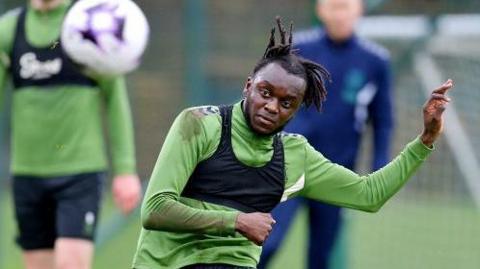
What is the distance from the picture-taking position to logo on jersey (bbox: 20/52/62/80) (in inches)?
311

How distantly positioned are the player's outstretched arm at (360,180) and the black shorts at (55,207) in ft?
6.93

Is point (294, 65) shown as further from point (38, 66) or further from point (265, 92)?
point (38, 66)

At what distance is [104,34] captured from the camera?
7.45 meters

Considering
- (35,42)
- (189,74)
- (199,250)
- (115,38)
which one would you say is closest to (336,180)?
(199,250)

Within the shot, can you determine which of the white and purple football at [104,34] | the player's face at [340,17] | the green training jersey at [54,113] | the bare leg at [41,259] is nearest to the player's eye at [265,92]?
the white and purple football at [104,34]

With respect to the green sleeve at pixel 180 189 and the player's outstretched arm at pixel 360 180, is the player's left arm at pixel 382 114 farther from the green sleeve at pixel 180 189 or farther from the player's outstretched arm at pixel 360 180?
the green sleeve at pixel 180 189

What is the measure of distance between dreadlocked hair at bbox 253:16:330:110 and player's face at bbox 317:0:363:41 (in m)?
3.03

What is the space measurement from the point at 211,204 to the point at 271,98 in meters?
0.48

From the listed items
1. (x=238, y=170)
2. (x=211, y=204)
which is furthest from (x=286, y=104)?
(x=211, y=204)

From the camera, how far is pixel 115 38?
295 inches

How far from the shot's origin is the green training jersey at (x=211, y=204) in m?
5.55

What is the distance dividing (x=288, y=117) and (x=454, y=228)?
5386 millimetres

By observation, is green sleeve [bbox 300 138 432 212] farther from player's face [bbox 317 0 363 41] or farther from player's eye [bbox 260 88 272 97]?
player's face [bbox 317 0 363 41]

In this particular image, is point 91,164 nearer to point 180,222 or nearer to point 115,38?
point 115,38
